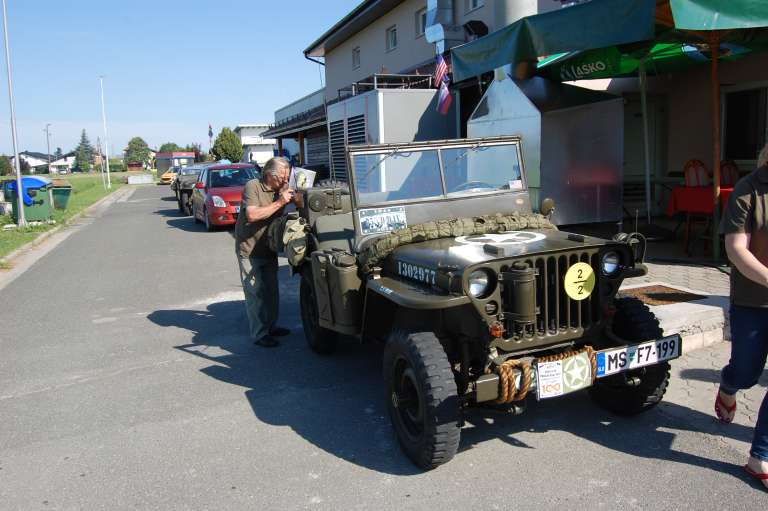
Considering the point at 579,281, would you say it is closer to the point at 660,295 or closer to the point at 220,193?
the point at 660,295

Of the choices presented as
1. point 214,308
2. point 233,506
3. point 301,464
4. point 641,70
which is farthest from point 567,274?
point 641,70

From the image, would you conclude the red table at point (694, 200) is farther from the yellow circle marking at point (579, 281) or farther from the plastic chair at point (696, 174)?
the yellow circle marking at point (579, 281)

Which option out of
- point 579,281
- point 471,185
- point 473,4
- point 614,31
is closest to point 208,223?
point 473,4

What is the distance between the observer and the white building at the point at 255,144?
1911 inches

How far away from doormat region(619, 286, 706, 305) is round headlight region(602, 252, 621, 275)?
2310mm

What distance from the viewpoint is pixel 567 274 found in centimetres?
345

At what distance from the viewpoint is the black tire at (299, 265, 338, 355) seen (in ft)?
17.8

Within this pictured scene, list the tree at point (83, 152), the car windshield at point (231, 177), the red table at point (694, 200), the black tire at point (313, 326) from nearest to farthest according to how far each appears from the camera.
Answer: the black tire at point (313, 326) → the red table at point (694, 200) → the car windshield at point (231, 177) → the tree at point (83, 152)

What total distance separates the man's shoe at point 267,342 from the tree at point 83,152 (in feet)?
418

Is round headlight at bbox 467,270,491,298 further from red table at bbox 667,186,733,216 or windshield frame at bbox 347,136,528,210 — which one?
red table at bbox 667,186,733,216

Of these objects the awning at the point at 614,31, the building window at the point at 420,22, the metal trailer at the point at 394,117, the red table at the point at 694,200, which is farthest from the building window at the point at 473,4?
the red table at the point at 694,200

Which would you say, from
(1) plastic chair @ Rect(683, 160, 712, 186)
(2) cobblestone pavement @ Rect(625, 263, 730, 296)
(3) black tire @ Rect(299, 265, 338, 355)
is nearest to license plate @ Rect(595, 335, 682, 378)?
(3) black tire @ Rect(299, 265, 338, 355)

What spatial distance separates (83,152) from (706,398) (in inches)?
6012

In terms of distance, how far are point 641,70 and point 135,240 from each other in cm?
1097
